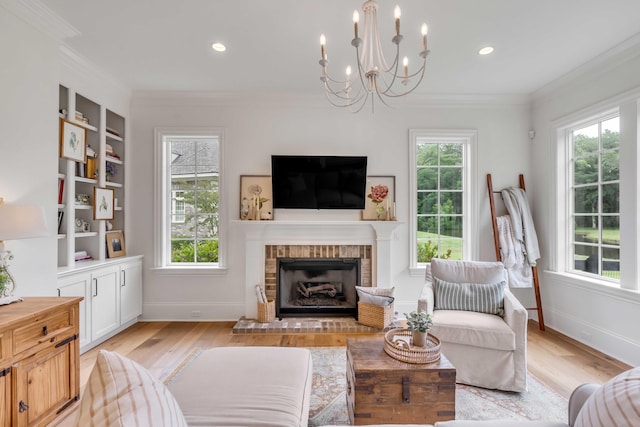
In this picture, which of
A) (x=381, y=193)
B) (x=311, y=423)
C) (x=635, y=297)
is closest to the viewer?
(x=311, y=423)

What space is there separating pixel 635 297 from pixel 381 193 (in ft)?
7.88

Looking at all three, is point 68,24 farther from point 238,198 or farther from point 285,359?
point 285,359

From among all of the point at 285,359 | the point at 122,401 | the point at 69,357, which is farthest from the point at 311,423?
the point at 69,357

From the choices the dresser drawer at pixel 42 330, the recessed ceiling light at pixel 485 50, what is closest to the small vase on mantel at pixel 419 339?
the dresser drawer at pixel 42 330

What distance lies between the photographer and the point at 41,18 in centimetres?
218

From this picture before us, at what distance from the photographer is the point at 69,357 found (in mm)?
1937

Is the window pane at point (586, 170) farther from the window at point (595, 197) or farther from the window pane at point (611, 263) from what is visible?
the window pane at point (611, 263)

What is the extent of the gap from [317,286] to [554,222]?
2.85 metres

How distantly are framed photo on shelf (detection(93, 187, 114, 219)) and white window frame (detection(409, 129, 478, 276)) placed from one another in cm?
345

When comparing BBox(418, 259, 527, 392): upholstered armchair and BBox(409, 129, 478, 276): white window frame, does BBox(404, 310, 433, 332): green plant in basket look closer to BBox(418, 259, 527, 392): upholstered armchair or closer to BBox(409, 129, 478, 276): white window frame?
BBox(418, 259, 527, 392): upholstered armchair

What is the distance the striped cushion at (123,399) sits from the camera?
0.71 metres

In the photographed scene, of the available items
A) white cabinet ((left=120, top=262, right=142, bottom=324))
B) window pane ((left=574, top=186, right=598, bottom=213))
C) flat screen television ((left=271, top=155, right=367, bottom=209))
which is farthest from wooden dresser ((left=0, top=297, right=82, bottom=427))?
window pane ((left=574, top=186, right=598, bottom=213))

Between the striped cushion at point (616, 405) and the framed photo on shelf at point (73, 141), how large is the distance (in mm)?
3718

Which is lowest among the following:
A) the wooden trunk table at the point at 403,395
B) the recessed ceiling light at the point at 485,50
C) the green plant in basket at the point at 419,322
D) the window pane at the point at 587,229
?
the wooden trunk table at the point at 403,395
